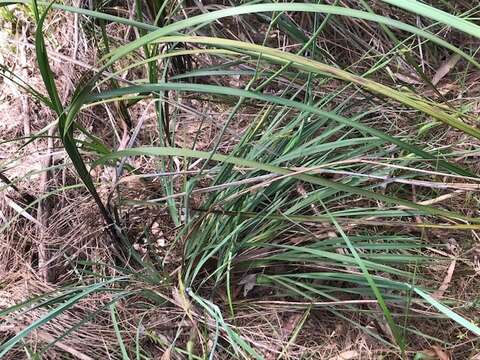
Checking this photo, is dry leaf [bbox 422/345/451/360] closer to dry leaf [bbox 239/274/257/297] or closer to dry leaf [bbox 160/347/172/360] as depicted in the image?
dry leaf [bbox 239/274/257/297]

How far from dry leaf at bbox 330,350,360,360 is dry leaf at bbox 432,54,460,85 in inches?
28.8

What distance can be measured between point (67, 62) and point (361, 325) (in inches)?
37.7

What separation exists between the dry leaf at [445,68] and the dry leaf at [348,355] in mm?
731

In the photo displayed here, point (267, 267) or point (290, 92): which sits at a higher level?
point (290, 92)

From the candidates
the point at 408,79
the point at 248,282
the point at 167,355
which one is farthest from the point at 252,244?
the point at 408,79

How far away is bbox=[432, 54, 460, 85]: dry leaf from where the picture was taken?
4.50 ft

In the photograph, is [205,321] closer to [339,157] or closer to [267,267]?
[267,267]

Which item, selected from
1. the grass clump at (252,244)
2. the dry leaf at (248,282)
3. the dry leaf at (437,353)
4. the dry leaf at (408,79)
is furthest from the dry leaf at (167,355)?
the dry leaf at (408,79)

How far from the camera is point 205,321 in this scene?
1052mm

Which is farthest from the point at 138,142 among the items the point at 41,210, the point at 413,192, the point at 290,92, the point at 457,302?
the point at 457,302

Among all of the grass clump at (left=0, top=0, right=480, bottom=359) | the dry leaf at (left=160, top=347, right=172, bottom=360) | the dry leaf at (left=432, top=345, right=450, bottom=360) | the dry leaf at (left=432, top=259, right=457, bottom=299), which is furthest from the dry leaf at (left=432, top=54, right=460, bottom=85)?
the dry leaf at (left=160, top=347, right=172, bottom=360)

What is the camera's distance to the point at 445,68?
1.37 meters

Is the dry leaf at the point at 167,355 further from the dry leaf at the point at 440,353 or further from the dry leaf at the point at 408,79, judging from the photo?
the dry leaf at the point at 408,79

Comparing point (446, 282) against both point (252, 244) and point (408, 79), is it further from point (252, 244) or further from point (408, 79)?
point (408, 79)
